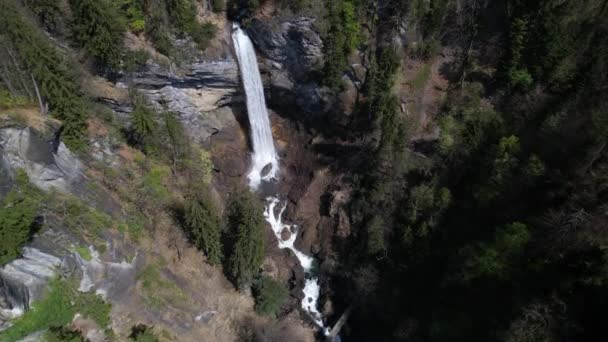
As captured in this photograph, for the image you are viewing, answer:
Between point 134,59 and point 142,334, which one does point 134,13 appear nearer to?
point 134,59

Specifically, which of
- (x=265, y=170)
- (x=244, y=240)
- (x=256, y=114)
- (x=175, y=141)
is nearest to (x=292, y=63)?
(x=256, y=114)

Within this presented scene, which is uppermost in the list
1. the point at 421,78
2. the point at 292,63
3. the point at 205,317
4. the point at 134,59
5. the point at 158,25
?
the point at 158,25

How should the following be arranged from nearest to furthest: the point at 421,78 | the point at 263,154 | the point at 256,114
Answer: the point at 421,78 < the point at 256,114 < the point at 263,154

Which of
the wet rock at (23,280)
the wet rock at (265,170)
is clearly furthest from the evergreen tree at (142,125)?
the wet rock at (23,280)

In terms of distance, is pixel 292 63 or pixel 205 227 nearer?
pixel 205 227

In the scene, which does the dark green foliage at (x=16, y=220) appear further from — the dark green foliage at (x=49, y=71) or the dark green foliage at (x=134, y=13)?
the dark green foliage at (x=134, y=13)

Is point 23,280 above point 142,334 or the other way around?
above

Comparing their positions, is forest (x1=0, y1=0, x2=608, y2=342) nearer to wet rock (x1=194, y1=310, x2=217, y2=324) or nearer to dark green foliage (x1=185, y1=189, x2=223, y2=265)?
dark green foliage (x1=185, y1=189, x2=223, y2=265)

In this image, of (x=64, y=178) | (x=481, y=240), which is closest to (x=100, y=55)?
(x=64, y=178)
